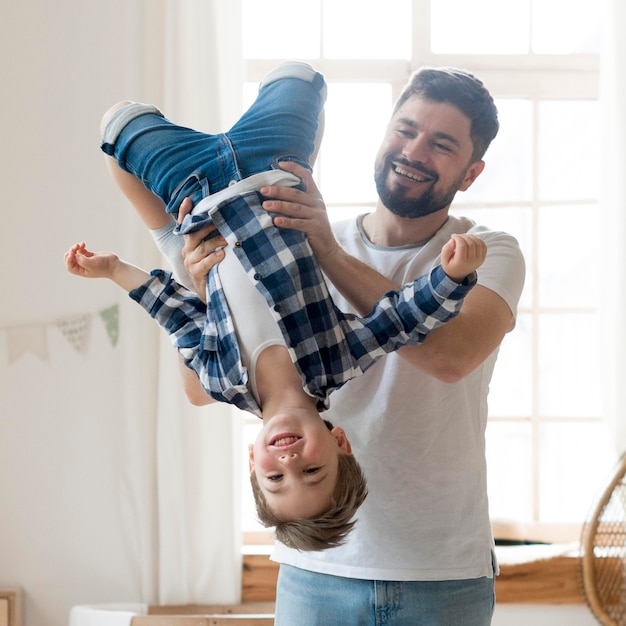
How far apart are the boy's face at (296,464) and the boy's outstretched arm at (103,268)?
0.34 m

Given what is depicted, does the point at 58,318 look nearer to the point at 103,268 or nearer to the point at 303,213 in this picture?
the point at 103,268

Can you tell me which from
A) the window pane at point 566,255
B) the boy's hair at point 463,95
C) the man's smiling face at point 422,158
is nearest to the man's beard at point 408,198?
the man's smiling face at point 422,158

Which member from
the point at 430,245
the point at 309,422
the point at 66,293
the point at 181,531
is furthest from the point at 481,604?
the point at 66,293

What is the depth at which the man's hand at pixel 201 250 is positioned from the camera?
49.8 inches

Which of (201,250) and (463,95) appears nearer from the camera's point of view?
(201,250)

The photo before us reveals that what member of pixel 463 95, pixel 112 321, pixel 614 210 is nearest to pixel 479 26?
pixel 614 210

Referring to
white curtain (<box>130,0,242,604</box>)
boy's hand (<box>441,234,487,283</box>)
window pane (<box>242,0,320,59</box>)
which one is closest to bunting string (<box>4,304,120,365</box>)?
white curtain (<box>130,0,242,604</box>)

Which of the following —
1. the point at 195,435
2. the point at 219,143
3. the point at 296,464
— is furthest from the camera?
the point at 195,435

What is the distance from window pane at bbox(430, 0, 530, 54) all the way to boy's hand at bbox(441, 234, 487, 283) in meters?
1.83

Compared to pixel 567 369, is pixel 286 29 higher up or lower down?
higher up

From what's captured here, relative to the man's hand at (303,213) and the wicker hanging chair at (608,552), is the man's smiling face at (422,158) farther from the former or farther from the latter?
the wicker hanging chair at (608,552)

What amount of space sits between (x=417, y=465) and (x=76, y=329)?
148 cm

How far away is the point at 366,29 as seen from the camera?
2.76 metres

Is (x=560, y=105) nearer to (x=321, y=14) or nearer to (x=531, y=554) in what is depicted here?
(x=321, y=14)
